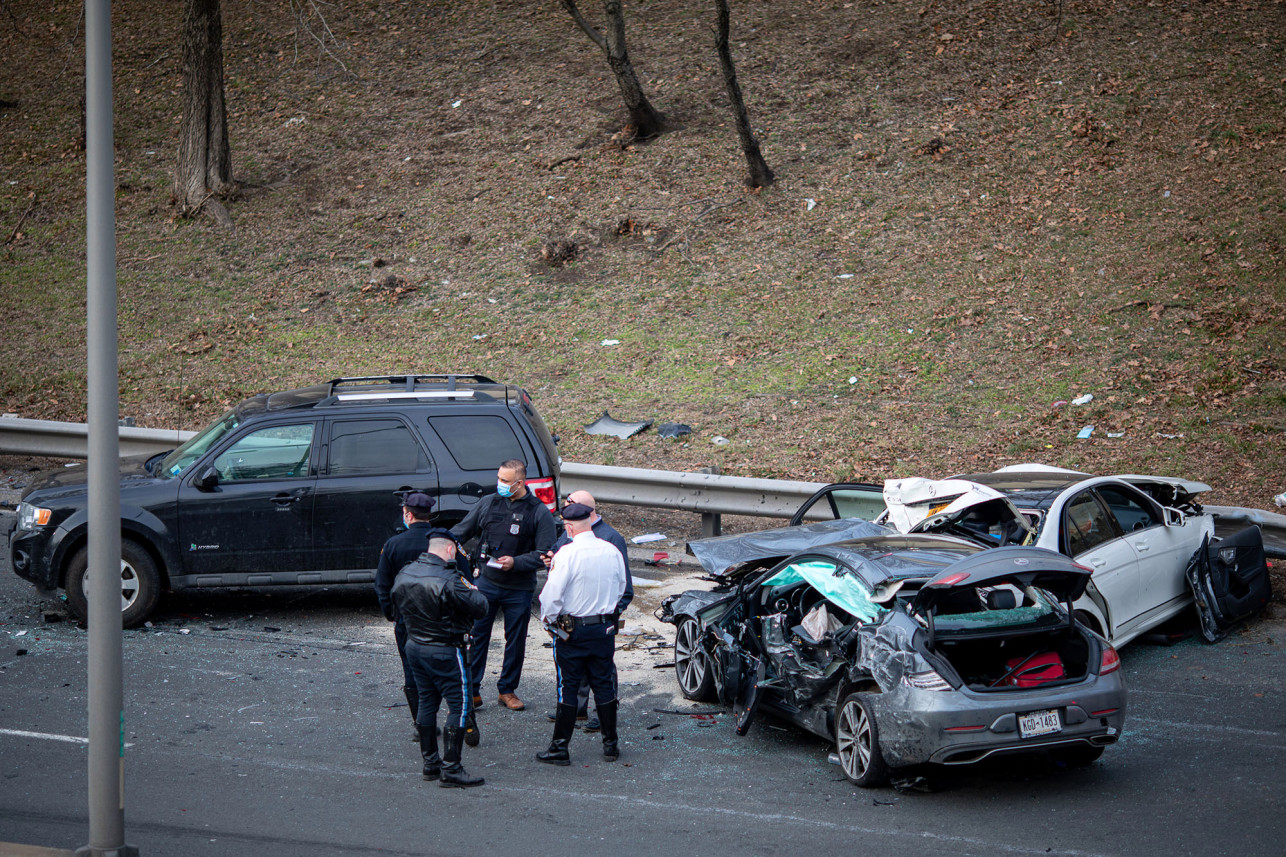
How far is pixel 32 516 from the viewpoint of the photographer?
8945mm

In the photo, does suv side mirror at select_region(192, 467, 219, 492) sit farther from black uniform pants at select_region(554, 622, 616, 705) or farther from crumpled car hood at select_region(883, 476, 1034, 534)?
crumpled car hood at select_region(883, 476, 1034, 534)

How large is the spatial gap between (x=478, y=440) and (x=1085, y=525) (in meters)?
5.08

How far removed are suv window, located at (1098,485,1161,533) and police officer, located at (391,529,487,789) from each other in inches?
215

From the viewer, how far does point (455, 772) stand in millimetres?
6414

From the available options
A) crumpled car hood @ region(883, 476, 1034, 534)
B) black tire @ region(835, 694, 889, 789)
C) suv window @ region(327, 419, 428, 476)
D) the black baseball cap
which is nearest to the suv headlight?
suv window @ region(327, 419, 428, 476)

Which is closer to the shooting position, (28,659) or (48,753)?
(48,753)

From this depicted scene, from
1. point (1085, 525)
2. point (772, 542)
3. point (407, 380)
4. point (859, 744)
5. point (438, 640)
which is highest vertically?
point (407, 380)

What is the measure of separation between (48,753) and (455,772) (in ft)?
8.46

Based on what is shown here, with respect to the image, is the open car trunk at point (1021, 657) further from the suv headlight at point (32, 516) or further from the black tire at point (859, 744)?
the suv headlight at point (32, 516)

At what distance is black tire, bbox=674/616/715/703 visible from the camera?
781 cm

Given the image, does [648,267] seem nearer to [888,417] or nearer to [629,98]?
[629,98]

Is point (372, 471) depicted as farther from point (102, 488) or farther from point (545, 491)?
point (102, 488)

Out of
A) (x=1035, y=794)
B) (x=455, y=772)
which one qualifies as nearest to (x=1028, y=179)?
(x=1035, y=794)

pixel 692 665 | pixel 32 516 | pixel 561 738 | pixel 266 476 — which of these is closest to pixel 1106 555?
pixel 692 665
